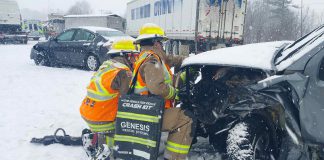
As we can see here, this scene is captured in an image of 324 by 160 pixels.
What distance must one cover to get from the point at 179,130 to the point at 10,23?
81.3ft

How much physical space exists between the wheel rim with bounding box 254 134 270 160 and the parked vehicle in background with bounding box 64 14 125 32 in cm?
2571

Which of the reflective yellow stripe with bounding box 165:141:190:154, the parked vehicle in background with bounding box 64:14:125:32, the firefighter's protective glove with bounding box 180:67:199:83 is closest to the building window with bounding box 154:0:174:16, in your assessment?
the parked vehicle in background with bounding box 64:14:125:32

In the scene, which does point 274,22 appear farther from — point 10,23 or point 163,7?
point 10,23

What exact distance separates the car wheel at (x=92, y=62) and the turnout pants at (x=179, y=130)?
276 inches

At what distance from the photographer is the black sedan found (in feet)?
32.4

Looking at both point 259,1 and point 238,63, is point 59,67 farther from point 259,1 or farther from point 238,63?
point 259,1

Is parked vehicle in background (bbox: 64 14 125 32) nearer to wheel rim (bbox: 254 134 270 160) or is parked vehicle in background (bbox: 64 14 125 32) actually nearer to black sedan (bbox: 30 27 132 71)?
black sedan (bbox: 30 27 132 71)

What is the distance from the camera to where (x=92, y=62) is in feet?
32.9

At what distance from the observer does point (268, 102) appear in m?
2.68

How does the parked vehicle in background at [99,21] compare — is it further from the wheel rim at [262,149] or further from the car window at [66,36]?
the wheel rim at [262,149]

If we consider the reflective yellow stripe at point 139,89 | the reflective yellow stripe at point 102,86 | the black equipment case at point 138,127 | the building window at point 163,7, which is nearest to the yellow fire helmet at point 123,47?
the reflective yellow stripe at point 102,86

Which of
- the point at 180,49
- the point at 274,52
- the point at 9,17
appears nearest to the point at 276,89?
the point at 274,52

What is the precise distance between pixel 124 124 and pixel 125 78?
1.92ft

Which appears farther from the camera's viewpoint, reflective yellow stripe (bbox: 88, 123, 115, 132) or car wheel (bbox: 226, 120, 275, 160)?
reflective yellow stripe (bbox: 88, 123, 115, 132)
